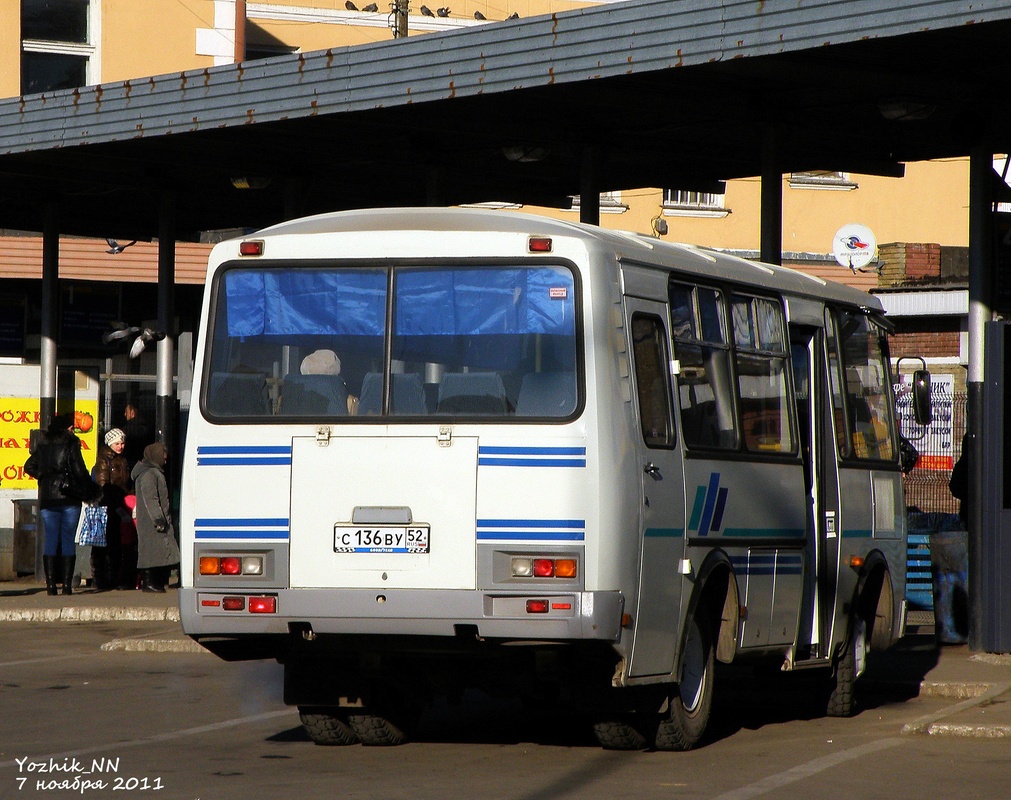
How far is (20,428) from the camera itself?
2316 centimetres

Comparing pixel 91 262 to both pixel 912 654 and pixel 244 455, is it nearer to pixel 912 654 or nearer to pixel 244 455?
pixel 912 654

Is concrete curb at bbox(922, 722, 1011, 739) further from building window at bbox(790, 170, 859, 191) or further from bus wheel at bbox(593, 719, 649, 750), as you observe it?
building window at bbox(790, 170, 859, 191)

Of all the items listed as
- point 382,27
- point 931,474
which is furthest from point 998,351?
point 382,27

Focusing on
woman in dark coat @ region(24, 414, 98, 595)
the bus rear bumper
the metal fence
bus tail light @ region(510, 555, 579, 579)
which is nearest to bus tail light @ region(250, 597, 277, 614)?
the bus rear bumper

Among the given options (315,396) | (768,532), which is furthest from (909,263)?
(315,396)

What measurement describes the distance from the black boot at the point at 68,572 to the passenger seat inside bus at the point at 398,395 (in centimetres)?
1208

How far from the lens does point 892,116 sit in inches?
599

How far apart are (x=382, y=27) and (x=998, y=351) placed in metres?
27.2

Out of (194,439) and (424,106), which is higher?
(424,106)

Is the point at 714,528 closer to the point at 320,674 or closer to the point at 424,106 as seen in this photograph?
the point at 320,674

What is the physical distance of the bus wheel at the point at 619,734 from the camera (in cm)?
973

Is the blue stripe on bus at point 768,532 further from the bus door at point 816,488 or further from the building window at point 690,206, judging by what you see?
the building window at point 690,206

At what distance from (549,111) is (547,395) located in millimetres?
7858

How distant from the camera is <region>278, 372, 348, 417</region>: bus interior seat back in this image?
937cm
